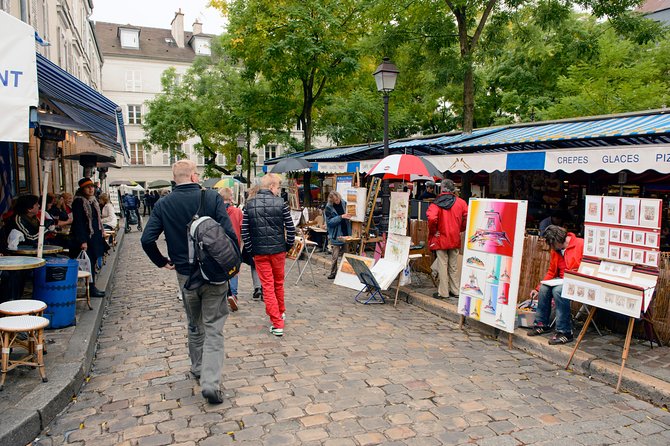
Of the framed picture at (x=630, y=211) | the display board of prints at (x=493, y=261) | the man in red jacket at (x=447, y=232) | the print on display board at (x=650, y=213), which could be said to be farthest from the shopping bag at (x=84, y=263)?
the print on display board at (x=650, y=213)

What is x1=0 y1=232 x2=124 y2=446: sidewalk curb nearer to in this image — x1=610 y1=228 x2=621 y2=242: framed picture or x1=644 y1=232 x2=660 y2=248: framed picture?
x1=610 y1=228 x2=621 y2=242: framed picture

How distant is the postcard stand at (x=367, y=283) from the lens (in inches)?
306

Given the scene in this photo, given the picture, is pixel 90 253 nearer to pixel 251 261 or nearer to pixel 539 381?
pixel 251 261

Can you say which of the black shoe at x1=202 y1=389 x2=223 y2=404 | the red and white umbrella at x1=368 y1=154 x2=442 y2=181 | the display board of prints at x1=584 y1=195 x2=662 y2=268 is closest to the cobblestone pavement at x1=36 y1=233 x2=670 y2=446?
the black shoe at x1=202 y1=389 x2=223 y2=404

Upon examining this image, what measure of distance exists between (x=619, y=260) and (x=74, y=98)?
270 inches

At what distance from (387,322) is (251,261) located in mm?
2065

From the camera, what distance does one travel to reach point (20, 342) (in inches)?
169

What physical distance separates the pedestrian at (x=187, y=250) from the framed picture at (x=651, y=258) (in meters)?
3.95

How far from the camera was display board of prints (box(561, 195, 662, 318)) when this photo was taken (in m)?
4.59

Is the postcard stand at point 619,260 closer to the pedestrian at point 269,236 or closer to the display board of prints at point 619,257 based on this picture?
the display board of prints at point 619,257

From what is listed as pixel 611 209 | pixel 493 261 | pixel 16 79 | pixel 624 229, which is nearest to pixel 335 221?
pixel 493 261

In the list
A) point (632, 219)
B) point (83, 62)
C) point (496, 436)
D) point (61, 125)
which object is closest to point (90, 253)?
point (61, 125)

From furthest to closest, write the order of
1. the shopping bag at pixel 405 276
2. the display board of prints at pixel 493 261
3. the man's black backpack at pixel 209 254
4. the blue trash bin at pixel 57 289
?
the shopping bag at pixel 405 276
the display board of prints at pixel 493 261
the blue trash bin at pixel 57 289
the man's black backpack at pixel 209 254

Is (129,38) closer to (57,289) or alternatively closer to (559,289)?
(57,289)
